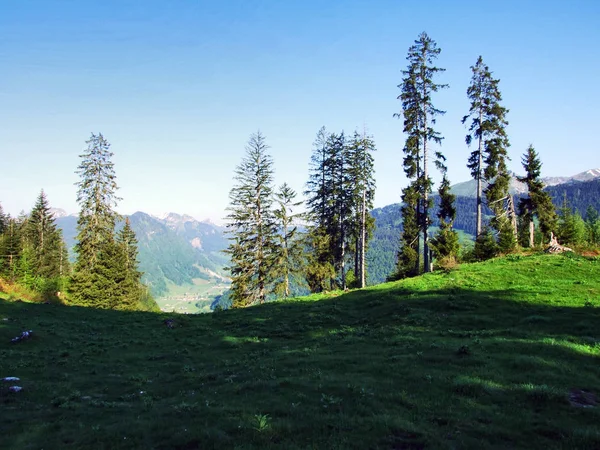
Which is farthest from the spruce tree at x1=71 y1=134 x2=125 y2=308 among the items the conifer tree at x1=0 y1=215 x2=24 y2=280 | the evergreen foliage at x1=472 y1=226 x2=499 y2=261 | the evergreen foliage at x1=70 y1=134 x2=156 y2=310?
the evergreen foliage at x1=472 y1=226 x2=499 y2=261

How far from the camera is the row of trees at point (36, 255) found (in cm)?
5972

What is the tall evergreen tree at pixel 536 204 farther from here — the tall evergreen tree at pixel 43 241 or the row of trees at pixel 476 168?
the tall evergreen tree at pixel 43 241

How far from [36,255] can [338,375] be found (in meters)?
78.0

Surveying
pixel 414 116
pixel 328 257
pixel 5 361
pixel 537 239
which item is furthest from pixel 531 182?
pixel 5 361

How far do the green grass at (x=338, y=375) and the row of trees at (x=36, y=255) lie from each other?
37.8 metres

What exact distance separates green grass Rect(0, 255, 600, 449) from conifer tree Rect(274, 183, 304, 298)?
1634 cm

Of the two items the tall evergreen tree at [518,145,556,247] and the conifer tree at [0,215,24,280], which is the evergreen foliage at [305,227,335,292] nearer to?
the tall evergreen tree at [518,145,556,247]

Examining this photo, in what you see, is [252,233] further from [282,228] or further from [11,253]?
[11,253]

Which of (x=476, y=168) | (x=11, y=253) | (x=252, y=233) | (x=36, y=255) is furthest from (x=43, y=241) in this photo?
(x=476, y=168)

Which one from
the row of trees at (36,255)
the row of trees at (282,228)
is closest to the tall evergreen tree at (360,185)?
the row of trees at (282,228)

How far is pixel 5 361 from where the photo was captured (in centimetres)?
1719

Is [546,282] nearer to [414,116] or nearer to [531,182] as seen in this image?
[414,116]

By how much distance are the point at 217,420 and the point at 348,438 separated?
3.34m

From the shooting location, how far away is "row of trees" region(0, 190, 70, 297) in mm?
59719
